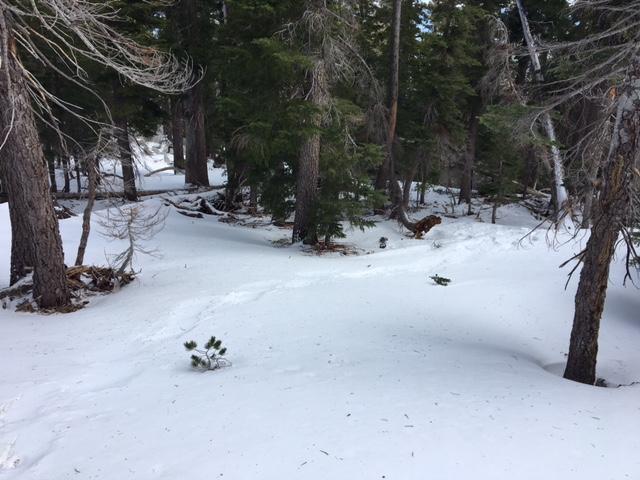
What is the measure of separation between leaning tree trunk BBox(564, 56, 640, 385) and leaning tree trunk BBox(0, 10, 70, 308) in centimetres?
739

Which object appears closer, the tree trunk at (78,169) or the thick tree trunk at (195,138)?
the tree trunk at (78,169)

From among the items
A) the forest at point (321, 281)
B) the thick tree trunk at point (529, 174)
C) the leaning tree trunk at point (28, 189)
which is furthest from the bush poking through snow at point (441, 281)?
the thick tree trunk at point (529, 174)

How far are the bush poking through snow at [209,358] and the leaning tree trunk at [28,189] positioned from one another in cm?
331

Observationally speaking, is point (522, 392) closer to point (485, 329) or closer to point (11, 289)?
point (485, 329)

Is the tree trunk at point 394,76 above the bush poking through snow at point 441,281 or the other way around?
above

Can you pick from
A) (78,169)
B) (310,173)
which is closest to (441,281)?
(310,173)

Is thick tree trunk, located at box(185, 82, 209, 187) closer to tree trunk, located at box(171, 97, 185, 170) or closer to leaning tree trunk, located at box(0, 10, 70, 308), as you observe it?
tree trunk, located at box(171, 97, 185, 170)

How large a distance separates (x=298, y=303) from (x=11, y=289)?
4705 millimetres

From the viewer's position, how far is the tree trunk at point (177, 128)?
695 inches

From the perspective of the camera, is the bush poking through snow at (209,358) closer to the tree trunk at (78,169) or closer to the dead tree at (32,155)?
the dead tree at (32,155)

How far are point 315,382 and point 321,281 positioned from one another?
4157 mm

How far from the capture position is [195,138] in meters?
17.2

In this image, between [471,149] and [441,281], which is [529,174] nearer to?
[471,149]

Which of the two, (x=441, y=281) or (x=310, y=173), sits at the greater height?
(x=310, y=173)
